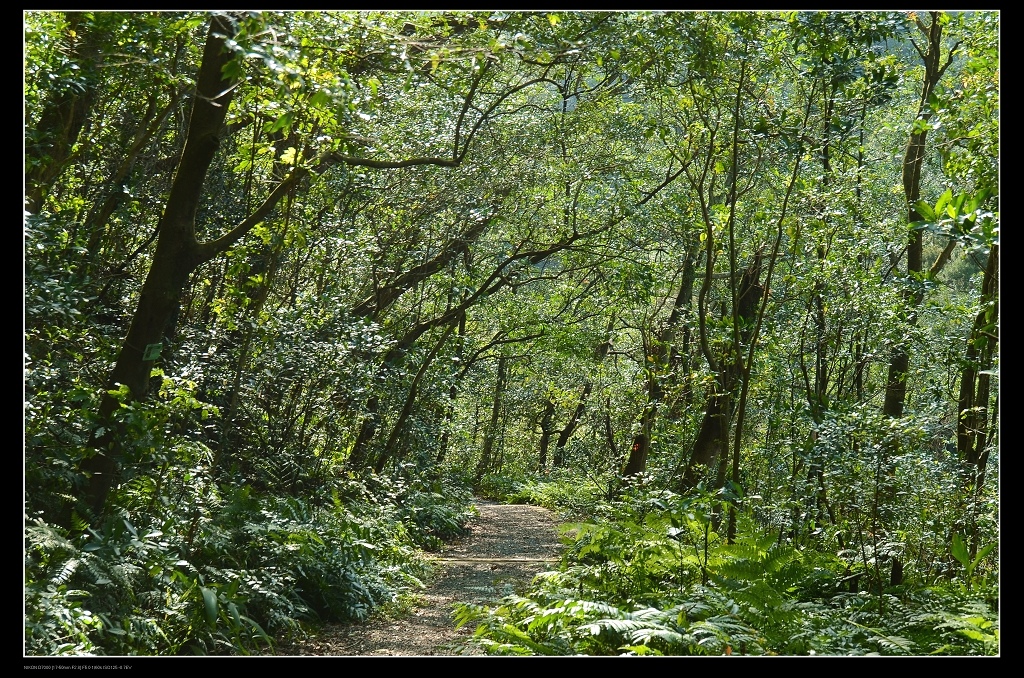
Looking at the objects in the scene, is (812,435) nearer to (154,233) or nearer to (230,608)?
(230,608)

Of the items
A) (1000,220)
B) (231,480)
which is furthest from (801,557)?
(231,480)

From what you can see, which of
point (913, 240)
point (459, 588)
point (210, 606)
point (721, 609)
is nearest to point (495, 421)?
point (459, 588)

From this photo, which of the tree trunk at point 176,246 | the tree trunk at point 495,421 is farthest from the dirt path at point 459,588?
the tree trunk at point 495,421

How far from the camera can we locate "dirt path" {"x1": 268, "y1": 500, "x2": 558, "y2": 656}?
5949 millimetres

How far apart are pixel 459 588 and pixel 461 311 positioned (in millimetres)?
5523

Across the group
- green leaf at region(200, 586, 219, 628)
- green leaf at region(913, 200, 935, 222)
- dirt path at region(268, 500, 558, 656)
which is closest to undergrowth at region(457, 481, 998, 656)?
dirt path at region(268, 500, 558, 656)

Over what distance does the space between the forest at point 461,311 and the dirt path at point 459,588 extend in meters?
0.29

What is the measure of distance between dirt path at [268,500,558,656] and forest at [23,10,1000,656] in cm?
29

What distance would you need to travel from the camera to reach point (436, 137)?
10.8 metres

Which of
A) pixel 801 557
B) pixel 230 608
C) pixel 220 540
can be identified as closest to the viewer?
pixel 230 608

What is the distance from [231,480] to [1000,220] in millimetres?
7077

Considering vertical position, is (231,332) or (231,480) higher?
(231,332)

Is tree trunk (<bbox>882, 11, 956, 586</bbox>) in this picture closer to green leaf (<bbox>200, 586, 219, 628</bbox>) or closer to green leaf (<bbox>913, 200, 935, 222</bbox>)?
green leaf (<bbox>913, 200, 935, 222</bbox>)
